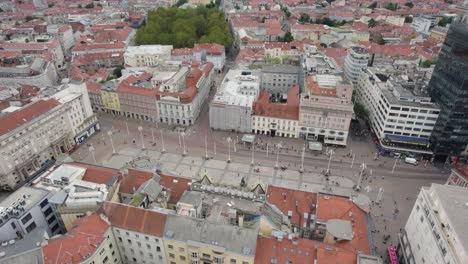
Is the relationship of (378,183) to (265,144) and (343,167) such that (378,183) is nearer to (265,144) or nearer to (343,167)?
(343,167)

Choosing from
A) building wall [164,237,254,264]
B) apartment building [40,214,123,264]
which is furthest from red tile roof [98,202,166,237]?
building wall [164,237,254,264]

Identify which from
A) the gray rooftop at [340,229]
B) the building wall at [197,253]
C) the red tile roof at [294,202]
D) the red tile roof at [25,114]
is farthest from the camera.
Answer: the red tile roof at [25,114]

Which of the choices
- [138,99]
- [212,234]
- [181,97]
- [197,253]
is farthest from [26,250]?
[138,99]

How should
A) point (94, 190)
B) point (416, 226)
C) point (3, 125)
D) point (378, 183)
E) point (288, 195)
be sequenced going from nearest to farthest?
point (416, 226)
point (94, 190)
point (288, 195)
point (3, 125)
point (378, 183)

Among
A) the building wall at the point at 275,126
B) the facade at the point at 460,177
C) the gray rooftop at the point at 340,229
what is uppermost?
the gray rooftop at the point at 340,229

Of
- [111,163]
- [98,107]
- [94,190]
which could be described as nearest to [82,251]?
[94,190]

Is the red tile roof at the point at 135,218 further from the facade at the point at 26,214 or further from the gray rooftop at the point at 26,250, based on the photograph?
the facade at the point at 26,214

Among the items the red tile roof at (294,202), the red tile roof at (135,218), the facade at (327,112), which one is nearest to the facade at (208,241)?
the red tile roof at (135,218)

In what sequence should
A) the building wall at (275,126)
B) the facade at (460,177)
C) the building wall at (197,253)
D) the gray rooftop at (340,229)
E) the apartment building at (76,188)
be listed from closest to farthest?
1. the building wall at (197,253)
2. the gray rooftop at (340,229)
3. the apartment building at (76,188)
4. the facade at (460,177)
5. the building wall at (275,126)

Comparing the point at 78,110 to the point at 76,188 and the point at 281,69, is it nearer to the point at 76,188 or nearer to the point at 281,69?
the point at 76,188
